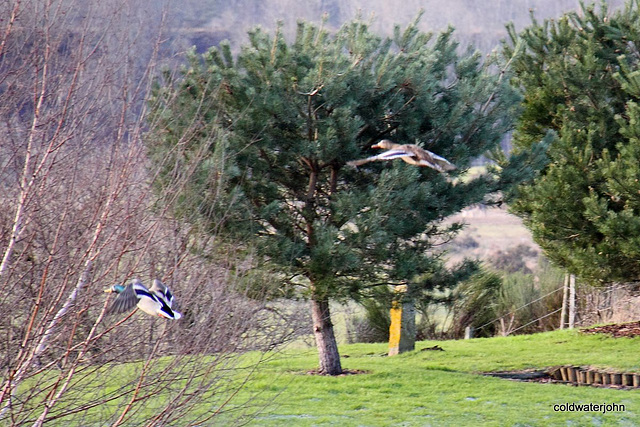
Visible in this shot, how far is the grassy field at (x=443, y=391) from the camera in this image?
8.37 meters

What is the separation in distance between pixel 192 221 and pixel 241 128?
237cm

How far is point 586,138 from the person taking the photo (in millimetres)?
12422

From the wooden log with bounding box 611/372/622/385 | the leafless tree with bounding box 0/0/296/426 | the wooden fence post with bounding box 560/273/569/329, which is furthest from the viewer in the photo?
the wooden fence post with bounding box 560/273/569/329

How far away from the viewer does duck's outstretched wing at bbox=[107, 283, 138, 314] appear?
14.7 feet

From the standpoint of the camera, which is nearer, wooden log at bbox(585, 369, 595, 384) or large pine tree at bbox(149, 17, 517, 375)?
large pine tree at bbox(149, 17, 517, 375)

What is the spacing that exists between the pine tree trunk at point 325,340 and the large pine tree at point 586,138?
3961 mm

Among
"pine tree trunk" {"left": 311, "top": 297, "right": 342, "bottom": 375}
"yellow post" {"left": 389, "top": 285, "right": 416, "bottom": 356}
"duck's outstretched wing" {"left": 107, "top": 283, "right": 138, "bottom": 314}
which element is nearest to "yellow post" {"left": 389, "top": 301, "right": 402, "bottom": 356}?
"yellow post" {"left": 389, "top": 285, "right": 416, "bottom": 356}

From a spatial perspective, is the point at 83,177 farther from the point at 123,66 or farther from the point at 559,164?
the point at 559,164

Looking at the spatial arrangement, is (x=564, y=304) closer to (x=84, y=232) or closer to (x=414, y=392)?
(x=414, y=392)

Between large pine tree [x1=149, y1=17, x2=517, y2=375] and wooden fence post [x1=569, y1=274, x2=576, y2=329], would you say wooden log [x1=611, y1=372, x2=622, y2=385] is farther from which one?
wooden fence post [x1=569, y1=274, x2=576, y2=329]

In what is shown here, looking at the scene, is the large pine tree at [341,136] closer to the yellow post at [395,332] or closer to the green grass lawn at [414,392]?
the green grass lawn at [414,392]

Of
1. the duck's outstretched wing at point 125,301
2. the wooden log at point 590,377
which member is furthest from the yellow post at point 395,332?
the duck's outstretched wing at point 125,301

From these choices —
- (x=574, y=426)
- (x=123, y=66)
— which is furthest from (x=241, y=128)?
(x=574, y=426)

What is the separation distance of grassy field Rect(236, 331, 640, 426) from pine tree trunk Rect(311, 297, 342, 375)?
0.34 m
